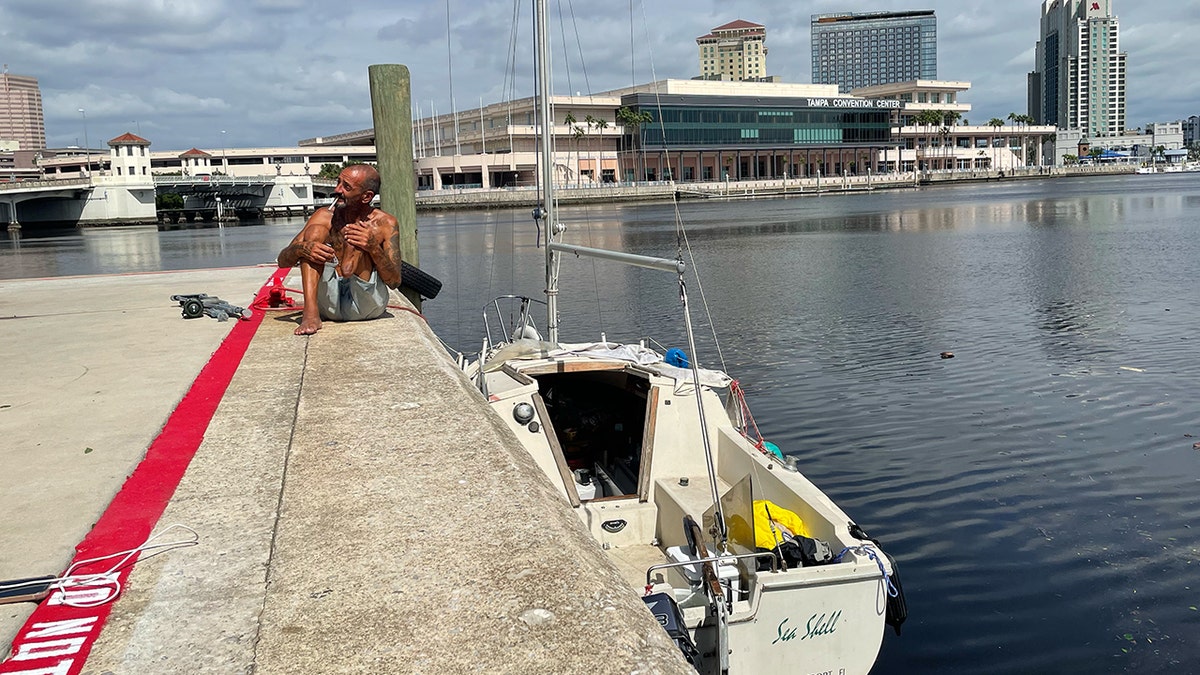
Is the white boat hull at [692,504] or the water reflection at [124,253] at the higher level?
the water reflection at [124,253]

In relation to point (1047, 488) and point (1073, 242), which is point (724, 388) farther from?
point (1073, 242)

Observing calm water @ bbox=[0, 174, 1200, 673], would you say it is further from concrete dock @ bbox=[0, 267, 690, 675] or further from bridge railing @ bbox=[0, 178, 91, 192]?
bridge railing @ bbox=[0, 178, 91, 192]

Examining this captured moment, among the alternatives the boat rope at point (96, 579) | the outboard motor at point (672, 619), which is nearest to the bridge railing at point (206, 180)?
the outboard motor at point (672, 619)

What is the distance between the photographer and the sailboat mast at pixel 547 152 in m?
12.8

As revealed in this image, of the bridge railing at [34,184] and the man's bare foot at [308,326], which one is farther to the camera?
the bridge railing at [34,184]

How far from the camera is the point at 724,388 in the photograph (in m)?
9.88

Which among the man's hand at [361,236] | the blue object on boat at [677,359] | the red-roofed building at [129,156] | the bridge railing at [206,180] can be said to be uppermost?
the red-roofed building at [129,156]

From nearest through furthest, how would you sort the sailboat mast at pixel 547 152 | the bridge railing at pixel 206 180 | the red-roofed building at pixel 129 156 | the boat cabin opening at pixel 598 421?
1. the boat cabin opening at pixel 598 421
2. the sailboat mast at pixel 547 152
3. the bridge railing at pixel 206 180
4. the red-roofed building at pixel 129 156

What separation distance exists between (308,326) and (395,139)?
4686 mm

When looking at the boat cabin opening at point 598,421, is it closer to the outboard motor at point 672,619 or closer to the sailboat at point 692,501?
the sailboat at point 692,501

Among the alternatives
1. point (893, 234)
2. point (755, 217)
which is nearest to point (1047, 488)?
point (893, 234)

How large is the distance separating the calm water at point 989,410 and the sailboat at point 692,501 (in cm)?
175

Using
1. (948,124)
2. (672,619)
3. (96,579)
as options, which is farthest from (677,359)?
(948,124)

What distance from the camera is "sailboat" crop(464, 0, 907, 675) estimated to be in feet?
20.6
